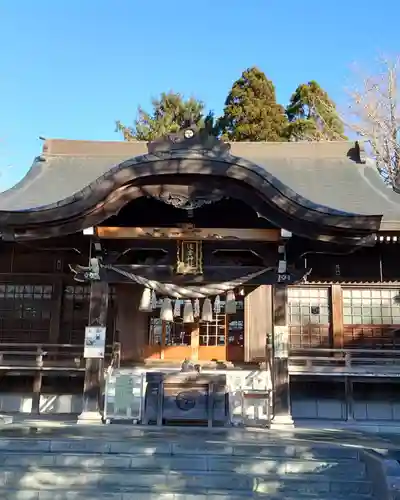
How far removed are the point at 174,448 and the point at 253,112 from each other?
24085 mm

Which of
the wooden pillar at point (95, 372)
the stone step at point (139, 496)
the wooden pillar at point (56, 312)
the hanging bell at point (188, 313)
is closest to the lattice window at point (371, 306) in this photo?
the hanging bell at point (188, 313)

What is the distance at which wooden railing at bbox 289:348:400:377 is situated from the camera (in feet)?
33.8

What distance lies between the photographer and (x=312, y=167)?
13.6 meters

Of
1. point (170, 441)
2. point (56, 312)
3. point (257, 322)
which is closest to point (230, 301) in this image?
point (257, 322)

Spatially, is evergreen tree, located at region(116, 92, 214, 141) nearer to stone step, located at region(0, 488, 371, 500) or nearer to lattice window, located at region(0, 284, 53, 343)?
lattice window, located at region(0, 284, 53, 343)

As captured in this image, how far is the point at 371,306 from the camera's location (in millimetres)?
11625

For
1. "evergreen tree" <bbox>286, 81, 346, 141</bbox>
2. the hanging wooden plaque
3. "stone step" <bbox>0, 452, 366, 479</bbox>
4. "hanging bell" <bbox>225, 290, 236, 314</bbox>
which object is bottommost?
"stone step" <bbox>0, 452, 366, 479</bbox>

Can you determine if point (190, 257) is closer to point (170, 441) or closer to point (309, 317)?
point (170, 441)

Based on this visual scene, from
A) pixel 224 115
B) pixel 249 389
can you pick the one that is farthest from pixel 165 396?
pixel 224 115

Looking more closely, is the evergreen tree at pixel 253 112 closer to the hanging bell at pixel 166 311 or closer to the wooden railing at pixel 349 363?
the wooden railing at pixel 349 363

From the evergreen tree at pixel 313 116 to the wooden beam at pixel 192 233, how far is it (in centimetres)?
1889

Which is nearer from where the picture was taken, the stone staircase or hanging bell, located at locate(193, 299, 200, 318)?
the stone staircase

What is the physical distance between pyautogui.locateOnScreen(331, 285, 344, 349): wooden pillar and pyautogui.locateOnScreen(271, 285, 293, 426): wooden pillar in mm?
2505

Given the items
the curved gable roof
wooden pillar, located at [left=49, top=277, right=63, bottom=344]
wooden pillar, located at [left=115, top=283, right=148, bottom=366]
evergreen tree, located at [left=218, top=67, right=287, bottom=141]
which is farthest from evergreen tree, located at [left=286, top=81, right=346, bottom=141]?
wooden pillar, located at [left=49, top=277, right=63, bottom=344]
